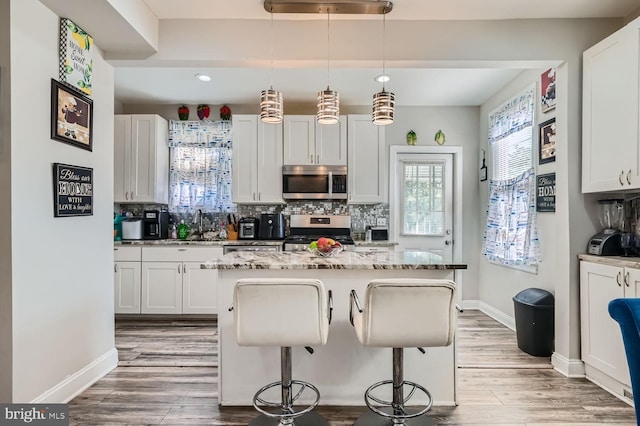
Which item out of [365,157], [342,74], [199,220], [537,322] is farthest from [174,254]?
[537,322]

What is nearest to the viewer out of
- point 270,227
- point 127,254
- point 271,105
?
point 271,105

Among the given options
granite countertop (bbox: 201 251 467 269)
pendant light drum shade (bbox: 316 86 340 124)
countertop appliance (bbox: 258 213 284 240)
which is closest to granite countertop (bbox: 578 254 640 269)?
granite countertop (bbox: 201 251 467 269)

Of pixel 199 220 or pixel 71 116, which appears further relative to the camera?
pixel 199 220

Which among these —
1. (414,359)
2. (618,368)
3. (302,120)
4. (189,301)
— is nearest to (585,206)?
(618,368)

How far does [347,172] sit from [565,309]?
2.61 m

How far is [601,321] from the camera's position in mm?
2465

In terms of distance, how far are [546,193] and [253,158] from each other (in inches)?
123

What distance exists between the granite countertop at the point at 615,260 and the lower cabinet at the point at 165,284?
346 centimetres

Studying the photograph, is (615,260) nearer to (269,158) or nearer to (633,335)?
(633,335)

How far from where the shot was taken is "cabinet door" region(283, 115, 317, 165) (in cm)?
445

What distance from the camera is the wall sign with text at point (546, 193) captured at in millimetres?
3104

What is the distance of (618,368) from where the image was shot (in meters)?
2.31

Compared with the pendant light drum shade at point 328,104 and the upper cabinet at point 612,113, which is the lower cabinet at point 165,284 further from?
the upper cabinet at point 612,113

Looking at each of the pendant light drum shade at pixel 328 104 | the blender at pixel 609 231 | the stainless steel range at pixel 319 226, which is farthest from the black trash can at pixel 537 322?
the pendant light drum shade at pixel 328 104
